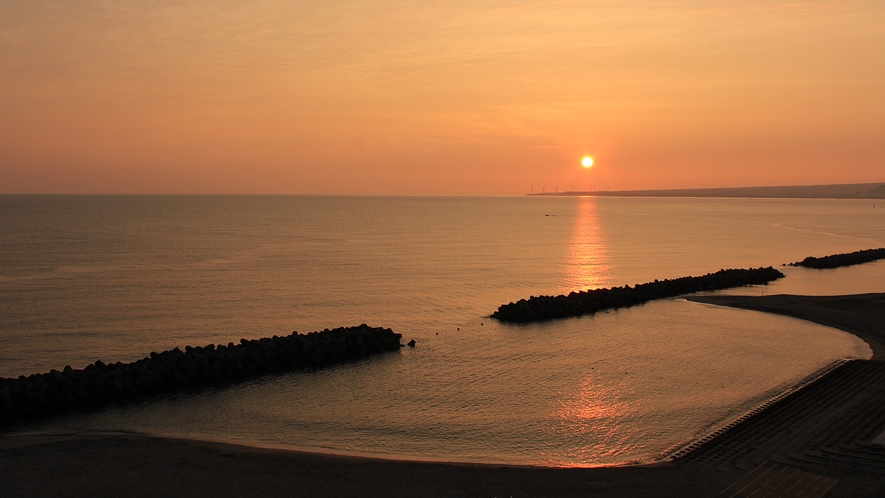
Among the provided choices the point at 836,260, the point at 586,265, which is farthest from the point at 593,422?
the point at 836,260

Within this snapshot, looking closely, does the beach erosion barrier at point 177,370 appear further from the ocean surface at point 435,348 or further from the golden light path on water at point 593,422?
the golden light path on water at point 593,422

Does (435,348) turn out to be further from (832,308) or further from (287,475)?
(832,308)

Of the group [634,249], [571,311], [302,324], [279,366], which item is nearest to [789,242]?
[634,249]

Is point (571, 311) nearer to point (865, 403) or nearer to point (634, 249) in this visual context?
point (865, 403)

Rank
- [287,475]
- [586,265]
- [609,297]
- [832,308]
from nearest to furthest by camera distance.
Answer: [287,475]
[832,308]
[609,297]
[586,265]

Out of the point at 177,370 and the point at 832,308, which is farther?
the point at 832,308
